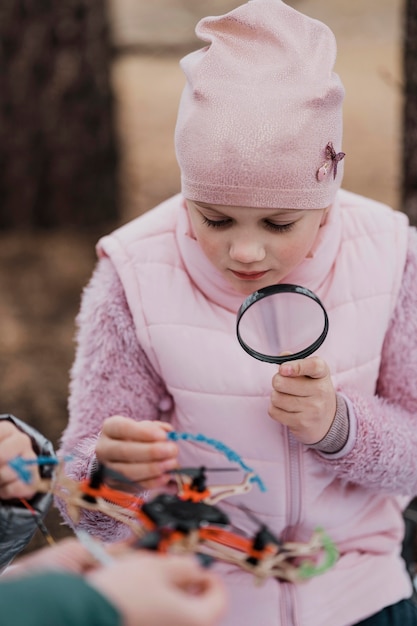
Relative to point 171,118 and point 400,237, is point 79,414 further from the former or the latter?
point 171,118

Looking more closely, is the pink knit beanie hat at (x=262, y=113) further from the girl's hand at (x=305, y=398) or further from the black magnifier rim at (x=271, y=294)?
the girl's hand at (x=305, y=398)

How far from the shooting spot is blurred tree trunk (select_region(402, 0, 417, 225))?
221cm

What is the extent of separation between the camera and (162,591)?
79cm

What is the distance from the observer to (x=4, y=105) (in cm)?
388

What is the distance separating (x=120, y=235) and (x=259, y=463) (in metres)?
0.47

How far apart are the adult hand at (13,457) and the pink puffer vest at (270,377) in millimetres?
387

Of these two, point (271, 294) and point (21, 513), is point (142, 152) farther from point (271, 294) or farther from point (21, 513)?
point (21, 513)

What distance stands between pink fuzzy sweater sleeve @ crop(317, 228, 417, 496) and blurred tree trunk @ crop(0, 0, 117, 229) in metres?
2.56

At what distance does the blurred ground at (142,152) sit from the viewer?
10.9 feet

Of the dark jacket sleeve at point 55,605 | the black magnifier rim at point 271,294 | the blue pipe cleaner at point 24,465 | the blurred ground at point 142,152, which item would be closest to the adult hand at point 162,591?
the dark jacket sleeve at point 55,605

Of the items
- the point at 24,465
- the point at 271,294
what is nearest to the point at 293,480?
the point at 271,294

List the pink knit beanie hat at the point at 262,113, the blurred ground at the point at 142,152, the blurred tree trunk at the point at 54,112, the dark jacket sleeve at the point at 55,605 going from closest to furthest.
→ the dark jacket sleeve at the point at 55,605
the pink knit beanie hat at the point at 262,113
the blurred ground at the point at 142,152
the blurred tree trunk at the point at 54,112

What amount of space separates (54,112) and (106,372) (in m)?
2.57

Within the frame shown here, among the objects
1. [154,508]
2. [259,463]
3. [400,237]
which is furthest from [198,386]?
[154,508]
